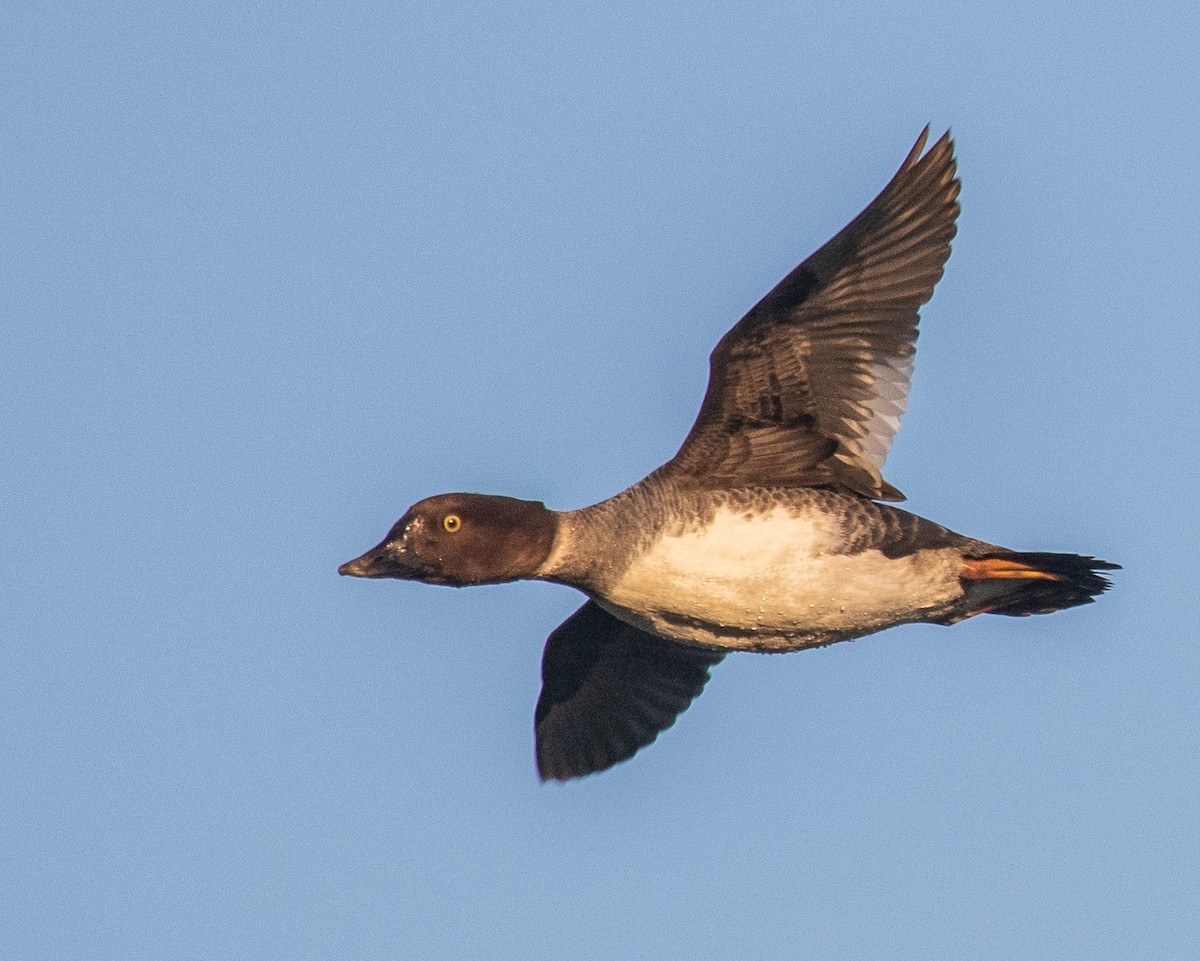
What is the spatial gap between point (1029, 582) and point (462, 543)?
9.38 feet

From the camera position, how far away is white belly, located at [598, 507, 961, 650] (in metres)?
9.30

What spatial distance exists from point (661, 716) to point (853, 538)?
265 centimetres

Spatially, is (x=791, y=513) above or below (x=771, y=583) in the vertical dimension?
above

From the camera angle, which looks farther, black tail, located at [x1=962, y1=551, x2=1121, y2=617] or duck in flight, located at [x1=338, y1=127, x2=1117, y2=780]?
black tail, located at [x1=962, y1=551, x2=1121, y2=617]

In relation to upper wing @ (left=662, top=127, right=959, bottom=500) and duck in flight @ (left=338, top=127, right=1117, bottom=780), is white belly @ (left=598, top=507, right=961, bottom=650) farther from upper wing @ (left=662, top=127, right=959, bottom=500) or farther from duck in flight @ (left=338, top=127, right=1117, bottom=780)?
upper wing @ (left=662, top=127, right=959, bottom=500)

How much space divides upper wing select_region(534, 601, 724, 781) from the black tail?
218 cm

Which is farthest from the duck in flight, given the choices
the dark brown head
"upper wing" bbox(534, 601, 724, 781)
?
"upper wing" bbox(534, 601, 724, 781)

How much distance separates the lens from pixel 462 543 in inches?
→ 372

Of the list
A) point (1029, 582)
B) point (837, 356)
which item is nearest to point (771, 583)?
point (837, 356)

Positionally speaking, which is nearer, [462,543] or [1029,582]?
[462,543]

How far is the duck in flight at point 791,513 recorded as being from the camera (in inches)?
364

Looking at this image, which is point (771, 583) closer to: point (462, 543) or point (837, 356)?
point (837, 356)

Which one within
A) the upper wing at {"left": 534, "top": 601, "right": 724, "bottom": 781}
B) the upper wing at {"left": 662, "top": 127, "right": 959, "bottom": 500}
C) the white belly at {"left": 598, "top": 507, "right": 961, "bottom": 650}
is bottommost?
the upper wing at {"left": 534, "top": 601, "right": 724, "bottom": 781}

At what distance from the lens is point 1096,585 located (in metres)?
9.89
